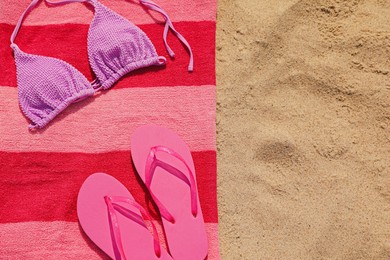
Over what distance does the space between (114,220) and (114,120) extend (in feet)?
0.79

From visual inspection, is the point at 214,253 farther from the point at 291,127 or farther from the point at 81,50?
the point at 81,50

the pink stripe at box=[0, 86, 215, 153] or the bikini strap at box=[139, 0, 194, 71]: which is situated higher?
the bikini strap at box=[139, 0, 194, 71]

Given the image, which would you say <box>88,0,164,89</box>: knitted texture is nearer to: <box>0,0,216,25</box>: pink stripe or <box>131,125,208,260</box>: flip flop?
<box>0,0,216,25</box>: pink stripe

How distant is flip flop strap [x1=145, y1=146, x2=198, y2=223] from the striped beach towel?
0.08ft

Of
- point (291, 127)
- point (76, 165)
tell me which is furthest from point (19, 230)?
point (291, 127)

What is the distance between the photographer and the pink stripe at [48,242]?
101 centimetres

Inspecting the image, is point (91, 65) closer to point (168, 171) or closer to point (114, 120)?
point (114, 120)

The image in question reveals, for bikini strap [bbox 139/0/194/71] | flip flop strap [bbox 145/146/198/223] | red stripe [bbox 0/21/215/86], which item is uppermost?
bikini strap [bbox 139/0/194/71]

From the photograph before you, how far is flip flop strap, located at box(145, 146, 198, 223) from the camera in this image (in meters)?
1.03

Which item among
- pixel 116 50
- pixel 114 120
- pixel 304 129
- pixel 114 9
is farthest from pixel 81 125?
pixel 304 129

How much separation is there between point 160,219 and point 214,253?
0.48 feet

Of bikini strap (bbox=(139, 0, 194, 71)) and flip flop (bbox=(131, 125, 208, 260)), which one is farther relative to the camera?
bikini strap (bbox=(139, 0, 194, 71))

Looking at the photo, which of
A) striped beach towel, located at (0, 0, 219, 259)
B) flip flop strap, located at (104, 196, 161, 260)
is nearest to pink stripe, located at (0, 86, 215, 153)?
striped beach towel, located at (0, 0, 219, 259)

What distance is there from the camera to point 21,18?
1.15 metres
